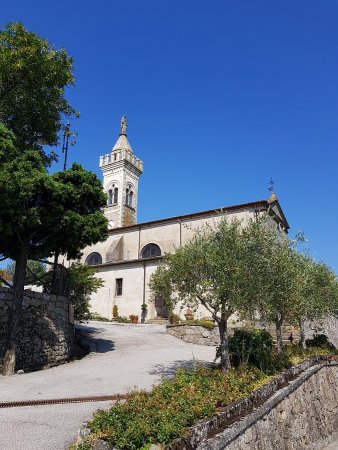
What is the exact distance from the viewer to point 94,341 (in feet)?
62.3

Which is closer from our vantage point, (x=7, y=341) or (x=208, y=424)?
(x=208, y=424)

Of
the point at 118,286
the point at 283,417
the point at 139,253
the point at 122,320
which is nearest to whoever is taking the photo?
the point at 283,417

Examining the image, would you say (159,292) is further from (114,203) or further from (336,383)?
(114,203)

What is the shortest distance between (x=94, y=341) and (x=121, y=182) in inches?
1424

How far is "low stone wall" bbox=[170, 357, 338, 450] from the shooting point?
608 centimetres

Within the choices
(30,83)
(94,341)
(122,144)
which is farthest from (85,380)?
(122,144)

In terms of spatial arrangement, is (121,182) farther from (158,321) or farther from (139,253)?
(158,321)

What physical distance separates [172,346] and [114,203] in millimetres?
35302

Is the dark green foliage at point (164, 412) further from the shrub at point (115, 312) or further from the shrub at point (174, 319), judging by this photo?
the shrub at point (115, 312)

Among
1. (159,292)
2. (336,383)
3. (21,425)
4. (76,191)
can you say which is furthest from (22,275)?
(336,383)

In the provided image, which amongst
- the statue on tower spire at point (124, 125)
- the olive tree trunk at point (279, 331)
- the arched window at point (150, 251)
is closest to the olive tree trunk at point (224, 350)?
the olive tree trunk at point (279, 331)

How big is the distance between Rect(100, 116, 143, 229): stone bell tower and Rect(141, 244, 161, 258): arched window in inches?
562

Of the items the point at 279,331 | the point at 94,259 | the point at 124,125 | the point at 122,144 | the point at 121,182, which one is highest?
the point at 124,125

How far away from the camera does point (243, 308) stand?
11.7 meters
